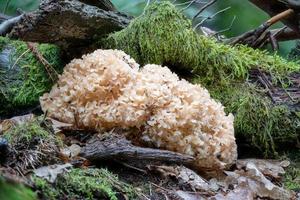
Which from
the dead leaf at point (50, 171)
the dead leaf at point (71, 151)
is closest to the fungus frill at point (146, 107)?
the dead leaf at point (71, 151)

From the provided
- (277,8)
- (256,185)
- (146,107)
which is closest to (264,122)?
(256,185)

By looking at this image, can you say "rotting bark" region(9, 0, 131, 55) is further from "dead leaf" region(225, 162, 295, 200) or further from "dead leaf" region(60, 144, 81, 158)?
"dead leaf" region(225, 162, 295, 200)

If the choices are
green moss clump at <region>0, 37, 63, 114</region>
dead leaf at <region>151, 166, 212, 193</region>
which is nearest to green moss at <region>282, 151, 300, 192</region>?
dead leaf at <region>151, 166, 212, 193</region>

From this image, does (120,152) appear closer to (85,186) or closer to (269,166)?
(85,186)

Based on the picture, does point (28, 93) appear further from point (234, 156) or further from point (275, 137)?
point (275, 137)

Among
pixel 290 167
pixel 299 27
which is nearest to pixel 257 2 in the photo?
pixel 299 27
